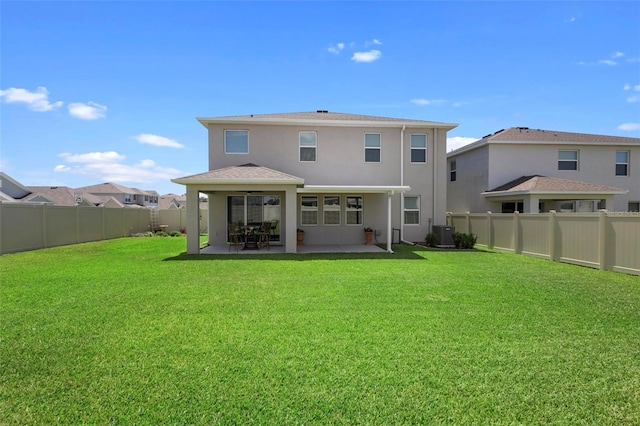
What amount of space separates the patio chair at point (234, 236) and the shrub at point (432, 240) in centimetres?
841

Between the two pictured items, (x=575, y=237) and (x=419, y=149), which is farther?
(x=419, y=149)

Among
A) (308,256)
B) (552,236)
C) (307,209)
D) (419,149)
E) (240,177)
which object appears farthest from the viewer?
(419,149)

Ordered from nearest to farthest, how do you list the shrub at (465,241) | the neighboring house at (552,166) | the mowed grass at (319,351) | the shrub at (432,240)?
the mowed grass at (319,351) < the shrub at (465,241) < the shrub at (432,240) < the neighboring house at (552,166)

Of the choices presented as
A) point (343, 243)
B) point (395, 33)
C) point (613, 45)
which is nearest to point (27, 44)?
point (395, 33)

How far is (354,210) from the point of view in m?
16.1

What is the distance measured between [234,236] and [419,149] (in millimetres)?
9767

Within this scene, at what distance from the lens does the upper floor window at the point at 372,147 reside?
53.2ft

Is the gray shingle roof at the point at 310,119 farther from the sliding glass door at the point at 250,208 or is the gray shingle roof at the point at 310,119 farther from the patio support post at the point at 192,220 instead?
the patio support post at the point at 192,220

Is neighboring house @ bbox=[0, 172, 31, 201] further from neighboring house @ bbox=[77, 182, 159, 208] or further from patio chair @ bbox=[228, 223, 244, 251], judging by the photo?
neighboring house @ bbox=[77, 182, 159, 208]

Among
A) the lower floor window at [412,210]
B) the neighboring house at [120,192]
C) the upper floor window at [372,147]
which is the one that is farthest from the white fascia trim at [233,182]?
the neighboring house at [120,192]

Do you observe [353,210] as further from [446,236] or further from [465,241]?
[465,241]

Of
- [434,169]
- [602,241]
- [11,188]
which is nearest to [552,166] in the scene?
[434,169]

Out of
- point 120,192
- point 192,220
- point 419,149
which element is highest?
point 419,149

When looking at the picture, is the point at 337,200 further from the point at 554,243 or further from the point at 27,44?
the point at 27,44
